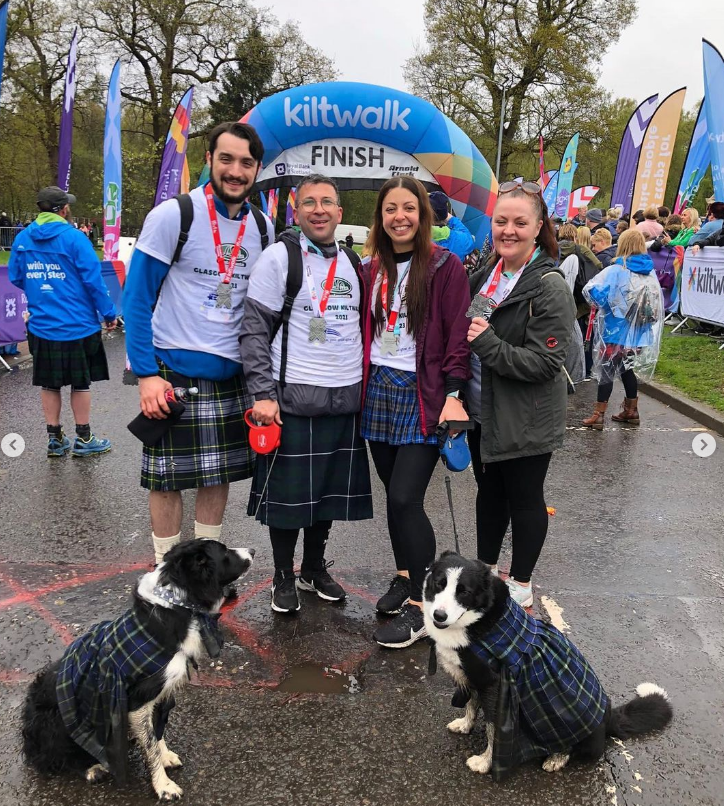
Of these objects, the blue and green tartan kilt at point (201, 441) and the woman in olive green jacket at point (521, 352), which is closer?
the woman in olive green jacket at point (521, 352)

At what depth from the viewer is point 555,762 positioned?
2213 millimetres

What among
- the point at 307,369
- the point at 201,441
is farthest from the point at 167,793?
the point at 307,369

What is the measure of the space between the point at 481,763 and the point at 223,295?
7.01ft

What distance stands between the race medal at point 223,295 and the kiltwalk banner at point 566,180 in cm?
1948

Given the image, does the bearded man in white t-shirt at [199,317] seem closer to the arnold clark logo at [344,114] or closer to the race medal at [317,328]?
the race medal at [317,328]

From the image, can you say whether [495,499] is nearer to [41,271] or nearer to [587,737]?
[587,737]

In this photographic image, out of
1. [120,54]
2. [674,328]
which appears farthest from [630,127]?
[120,54]

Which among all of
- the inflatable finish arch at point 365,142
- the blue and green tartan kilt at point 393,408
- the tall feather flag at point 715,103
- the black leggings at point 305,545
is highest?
the tall feather flag at point 715,103

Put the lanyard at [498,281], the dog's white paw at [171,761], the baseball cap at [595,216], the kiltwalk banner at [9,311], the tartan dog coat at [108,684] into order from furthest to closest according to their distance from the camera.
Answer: the baseball cap at [595,216], the kiltwalk banner at [9,311], the lanyard at [498,281], the dog's white paw at [171,761], the tartan dog coat at [108,684]

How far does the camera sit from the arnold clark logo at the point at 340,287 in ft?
9.36

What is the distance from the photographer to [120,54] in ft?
76.7

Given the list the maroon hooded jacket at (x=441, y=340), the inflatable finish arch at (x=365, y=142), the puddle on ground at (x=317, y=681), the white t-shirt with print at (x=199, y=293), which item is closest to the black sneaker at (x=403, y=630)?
the puddle on ground at (x=317, y=681)

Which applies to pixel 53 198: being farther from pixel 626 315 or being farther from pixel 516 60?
pixel 516 60

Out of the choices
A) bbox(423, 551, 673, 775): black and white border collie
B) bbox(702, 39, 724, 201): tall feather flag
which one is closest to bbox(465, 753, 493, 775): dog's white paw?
bbox(423, 551, 673, 775): black and white border collie
